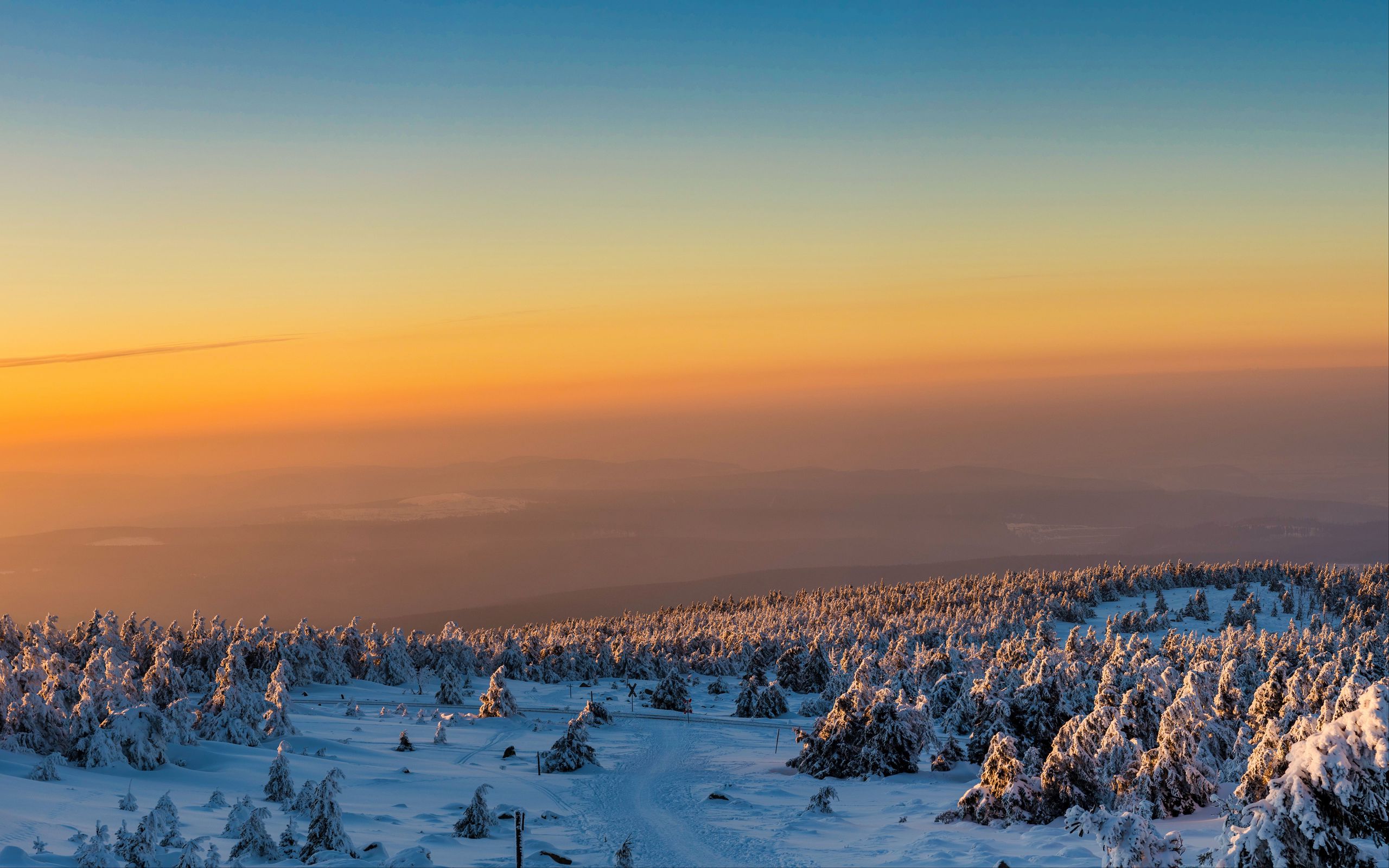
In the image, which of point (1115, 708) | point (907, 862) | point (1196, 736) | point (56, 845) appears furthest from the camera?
point (1115, 708)

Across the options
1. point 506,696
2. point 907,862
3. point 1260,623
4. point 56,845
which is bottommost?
Result: point 1260,623

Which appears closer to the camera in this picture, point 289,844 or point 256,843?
point 256,843

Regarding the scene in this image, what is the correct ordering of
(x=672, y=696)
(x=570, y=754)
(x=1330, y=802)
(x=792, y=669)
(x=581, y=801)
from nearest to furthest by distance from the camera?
(x=1330, y=802)
(x=581, y=801)
(x=570, y=754)
(x=672, y=696)
(x=792, y=669)

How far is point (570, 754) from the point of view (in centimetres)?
6975

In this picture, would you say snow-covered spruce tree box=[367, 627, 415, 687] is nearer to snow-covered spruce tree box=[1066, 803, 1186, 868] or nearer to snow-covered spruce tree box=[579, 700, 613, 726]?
snow-covered spruce tree box=[579, 700, 613, 726]

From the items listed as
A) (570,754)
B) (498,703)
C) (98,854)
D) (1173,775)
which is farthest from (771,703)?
(98,854)

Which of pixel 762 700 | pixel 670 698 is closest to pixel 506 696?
pixel 670 698

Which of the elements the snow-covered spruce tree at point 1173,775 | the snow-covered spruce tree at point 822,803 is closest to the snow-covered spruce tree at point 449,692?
the snow-covered spruce tree at point 822,803

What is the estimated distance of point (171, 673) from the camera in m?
90.2

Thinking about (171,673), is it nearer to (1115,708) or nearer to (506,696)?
(506,696)

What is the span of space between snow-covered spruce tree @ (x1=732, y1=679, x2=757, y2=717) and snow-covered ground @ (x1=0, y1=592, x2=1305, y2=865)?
1237cm

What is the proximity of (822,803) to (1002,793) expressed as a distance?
38.5 feet

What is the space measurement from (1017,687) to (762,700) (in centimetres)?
3893

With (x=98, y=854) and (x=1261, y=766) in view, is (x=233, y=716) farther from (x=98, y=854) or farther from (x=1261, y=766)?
(x=1261, y=766)
